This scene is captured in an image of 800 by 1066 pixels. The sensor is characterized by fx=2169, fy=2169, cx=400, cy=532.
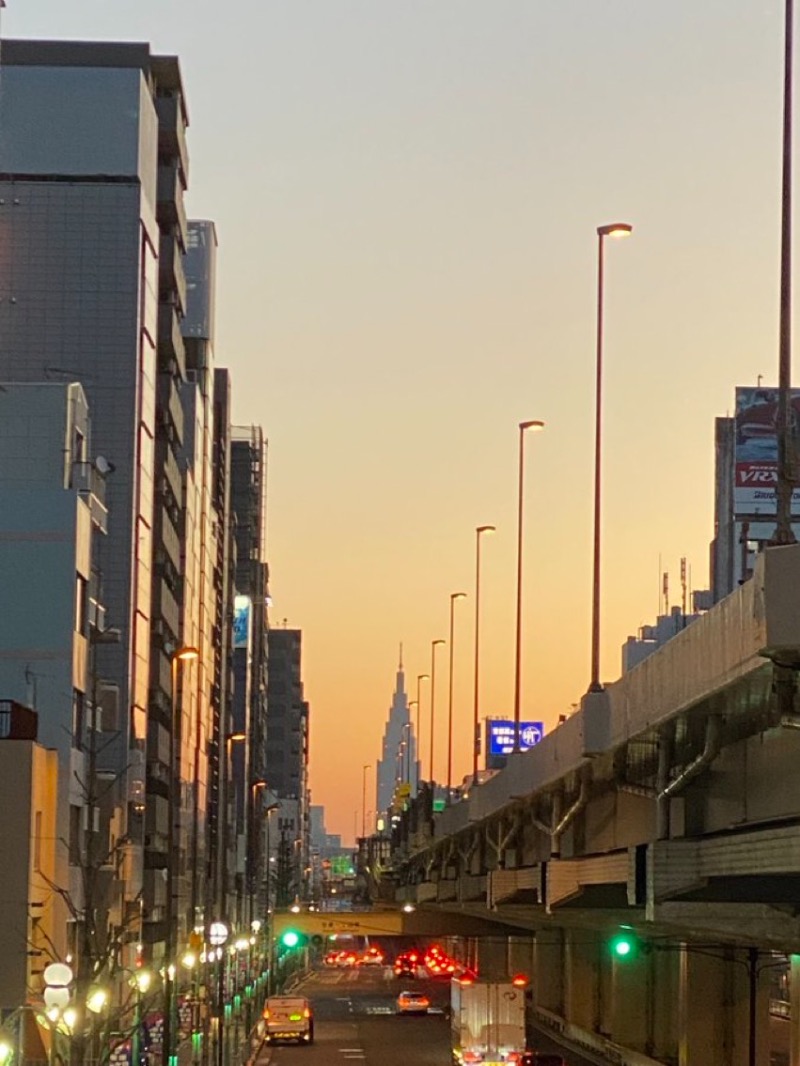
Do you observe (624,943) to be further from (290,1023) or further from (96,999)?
(96,999)

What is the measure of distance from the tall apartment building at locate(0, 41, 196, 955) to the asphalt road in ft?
30.4

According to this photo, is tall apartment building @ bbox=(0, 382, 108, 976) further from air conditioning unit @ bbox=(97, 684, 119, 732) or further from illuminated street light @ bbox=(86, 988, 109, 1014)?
illuminated street light @ bbox=(86, 988, 109, 1014)

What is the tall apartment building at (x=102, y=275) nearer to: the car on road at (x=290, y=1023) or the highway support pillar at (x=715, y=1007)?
the car on road at (x=290, y=1023)

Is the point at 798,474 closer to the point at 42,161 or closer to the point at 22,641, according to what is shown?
the point at 22,641

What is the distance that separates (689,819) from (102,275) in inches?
2249

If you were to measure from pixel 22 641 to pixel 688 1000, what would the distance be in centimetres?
2233

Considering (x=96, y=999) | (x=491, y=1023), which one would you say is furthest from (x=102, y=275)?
(x=96, y=999)

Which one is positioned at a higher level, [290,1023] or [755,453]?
[755,453]

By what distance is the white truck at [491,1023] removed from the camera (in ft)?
222

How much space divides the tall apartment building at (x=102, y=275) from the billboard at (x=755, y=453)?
37.6 m

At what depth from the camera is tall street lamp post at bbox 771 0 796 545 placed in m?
24.1

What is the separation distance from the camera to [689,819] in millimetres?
32469

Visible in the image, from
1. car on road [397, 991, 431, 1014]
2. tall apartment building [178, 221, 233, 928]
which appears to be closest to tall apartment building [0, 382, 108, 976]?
tall apartment building [178, 221, 233, 928]

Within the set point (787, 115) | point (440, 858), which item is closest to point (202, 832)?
point (440, 858)
